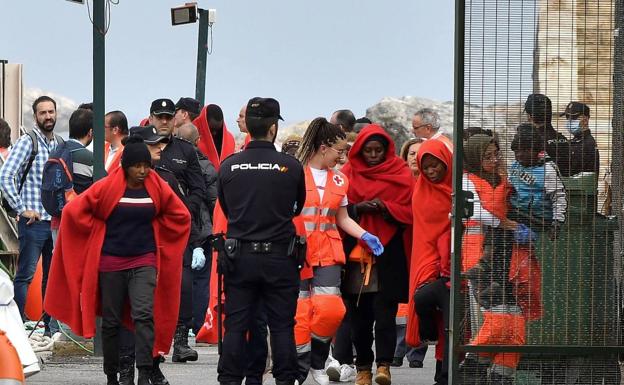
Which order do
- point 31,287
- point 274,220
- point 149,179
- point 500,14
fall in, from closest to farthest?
1. point 500,14
2. point 274,220
3. point 149,179
4. point 31,287

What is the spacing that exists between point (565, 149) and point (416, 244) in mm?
2201

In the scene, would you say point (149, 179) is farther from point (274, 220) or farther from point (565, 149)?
point (565, 149)

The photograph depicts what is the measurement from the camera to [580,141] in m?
10.8

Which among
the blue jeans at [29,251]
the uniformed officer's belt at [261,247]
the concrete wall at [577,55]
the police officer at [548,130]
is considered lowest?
the blue jeans at [29,251]

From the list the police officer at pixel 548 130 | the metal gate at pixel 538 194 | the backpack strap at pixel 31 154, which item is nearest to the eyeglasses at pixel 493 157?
the metal gate at pixel 538 194

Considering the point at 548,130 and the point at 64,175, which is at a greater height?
the point at 548,130

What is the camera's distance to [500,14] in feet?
35.1

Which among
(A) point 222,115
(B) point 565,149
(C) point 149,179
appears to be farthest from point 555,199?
(A) point 222,115

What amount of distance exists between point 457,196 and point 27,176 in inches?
259

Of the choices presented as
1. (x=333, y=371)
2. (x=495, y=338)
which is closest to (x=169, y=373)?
(x=333, y=371)

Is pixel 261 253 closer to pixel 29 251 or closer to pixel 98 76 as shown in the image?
pixel 98 76

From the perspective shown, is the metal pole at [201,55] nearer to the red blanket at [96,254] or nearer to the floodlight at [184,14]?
the floodlight at [184,14]

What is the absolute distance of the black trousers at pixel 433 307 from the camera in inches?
491

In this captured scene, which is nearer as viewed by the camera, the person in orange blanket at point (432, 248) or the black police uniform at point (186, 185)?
the person in orange blanket at point (432, 248)
